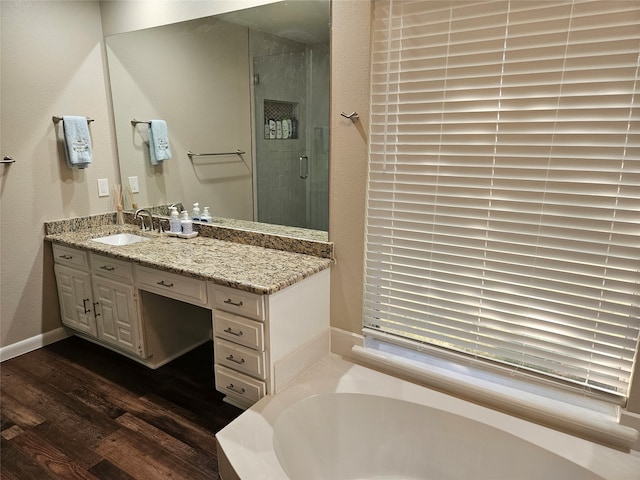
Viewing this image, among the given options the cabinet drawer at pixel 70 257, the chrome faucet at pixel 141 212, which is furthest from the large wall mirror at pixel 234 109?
the cabinet drawer at pixel 70 257

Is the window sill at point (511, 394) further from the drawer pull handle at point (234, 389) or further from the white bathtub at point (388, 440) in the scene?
the drawer pull handle at point (234, 389)

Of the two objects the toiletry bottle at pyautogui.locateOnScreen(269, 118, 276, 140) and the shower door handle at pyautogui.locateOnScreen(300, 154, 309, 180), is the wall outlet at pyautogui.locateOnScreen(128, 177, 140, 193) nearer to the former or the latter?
the toiletry bottle at pyautogui.locateOnScreen(269, 118, 276, 140)

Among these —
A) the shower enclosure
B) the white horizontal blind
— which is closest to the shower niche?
the shower enclosure

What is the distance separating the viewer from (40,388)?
2.45 m

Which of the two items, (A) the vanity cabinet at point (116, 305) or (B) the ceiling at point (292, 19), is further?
(A) the vanity cabinet at point (116, 305)

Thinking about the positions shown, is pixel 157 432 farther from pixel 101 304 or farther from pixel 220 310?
pixel 101 304

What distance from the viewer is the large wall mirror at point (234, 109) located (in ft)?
7.37

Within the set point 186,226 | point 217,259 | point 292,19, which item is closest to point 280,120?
point 292,19

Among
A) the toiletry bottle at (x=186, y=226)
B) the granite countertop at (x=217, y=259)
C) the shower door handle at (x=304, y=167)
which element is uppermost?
the shower door handle at (x=304, y=167)

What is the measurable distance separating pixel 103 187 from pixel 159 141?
1.91 feet

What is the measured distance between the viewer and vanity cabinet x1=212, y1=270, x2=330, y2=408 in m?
1.96

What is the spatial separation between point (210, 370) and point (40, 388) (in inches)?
37.4

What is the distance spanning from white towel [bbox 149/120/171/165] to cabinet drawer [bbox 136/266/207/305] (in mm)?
949

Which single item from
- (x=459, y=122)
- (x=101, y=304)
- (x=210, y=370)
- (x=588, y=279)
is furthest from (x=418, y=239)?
(x=101, y=304)
